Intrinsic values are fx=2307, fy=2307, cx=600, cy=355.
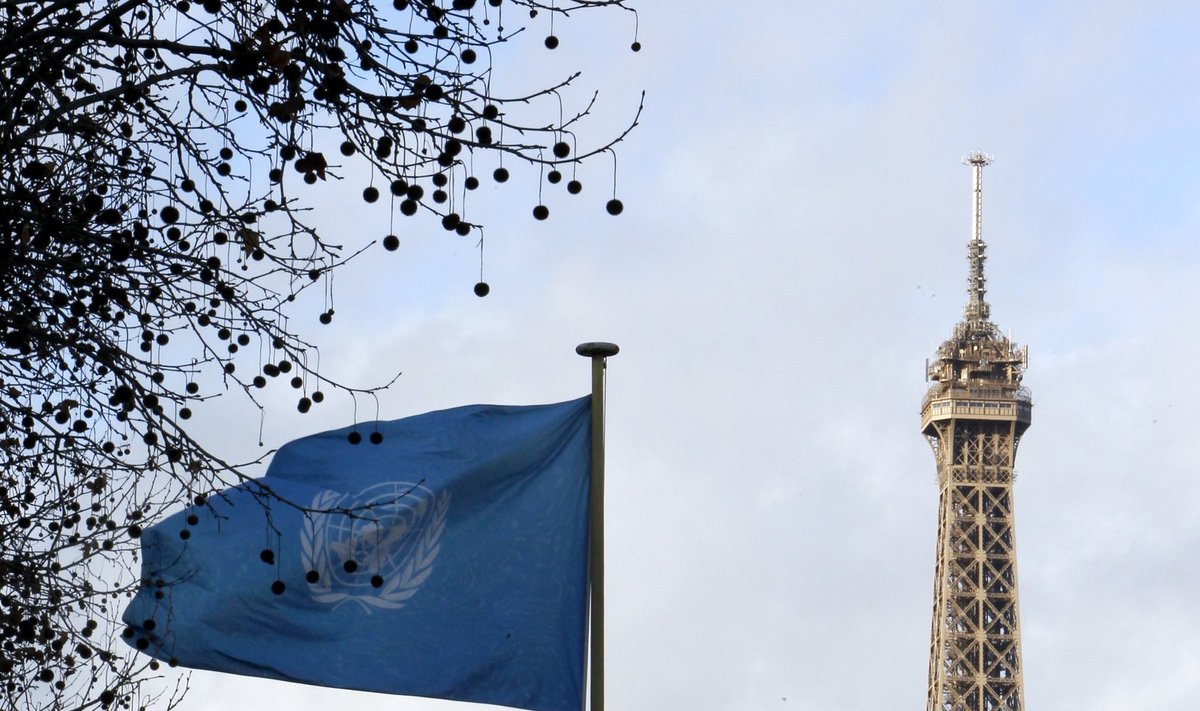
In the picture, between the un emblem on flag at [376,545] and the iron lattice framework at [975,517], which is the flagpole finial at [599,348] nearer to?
the un emblem on flag at [376,545]

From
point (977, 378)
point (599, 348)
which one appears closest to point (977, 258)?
point (977, 378)

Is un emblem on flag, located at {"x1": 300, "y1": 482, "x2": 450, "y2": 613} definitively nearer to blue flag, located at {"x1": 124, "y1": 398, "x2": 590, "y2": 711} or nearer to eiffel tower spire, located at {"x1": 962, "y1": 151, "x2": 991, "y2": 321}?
blue flag, located at {"x1": 124, "y1": 398, "x2": 590, "y2": 711}

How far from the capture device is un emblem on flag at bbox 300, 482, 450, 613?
43.3ft

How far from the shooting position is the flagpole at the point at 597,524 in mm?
12969

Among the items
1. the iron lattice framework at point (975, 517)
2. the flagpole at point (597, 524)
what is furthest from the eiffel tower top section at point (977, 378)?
the flagpole at point (597, 524)

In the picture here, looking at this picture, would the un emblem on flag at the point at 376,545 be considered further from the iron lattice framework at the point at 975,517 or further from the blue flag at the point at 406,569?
the iron lattice framework at the point at 975,517

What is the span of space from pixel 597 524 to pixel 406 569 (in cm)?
114

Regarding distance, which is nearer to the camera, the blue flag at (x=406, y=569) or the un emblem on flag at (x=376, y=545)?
the blue flag at (x=406, y=569)

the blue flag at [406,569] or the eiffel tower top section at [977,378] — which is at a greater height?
the eiffel tower top section at [977,378]

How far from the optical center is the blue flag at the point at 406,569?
1303 cm

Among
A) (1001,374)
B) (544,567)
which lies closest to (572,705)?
(544,567)

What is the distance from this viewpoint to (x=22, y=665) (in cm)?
1228

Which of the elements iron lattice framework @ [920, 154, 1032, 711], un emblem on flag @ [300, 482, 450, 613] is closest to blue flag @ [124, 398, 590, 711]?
un emblem on flag @ [300, 482, 450, 613]

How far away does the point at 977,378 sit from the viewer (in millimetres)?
96500
